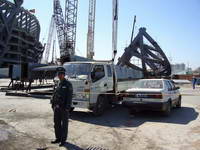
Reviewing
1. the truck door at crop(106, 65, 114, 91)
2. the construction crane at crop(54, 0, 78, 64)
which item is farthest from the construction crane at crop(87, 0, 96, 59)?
the truck door at crop(106, 65, 114, 91)

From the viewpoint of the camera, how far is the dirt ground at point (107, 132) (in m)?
6.36

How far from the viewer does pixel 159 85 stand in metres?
11.3

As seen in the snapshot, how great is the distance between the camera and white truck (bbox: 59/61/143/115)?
10195 millimetres

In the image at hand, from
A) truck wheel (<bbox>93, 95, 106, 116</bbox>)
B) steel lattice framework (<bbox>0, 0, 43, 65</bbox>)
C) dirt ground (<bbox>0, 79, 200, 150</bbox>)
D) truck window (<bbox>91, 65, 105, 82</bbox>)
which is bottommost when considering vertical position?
dirt ground (<bbox>0, 79, 200, 150</bbox>)

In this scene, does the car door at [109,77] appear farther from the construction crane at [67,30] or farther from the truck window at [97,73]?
the construction crane at [67,30]

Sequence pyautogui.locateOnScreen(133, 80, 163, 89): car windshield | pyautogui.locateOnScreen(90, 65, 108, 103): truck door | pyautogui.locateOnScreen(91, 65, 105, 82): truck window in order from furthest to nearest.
Answer: 1. pyautogui.locateOnScreen(133, 80, 163, 89): car windshield
2. pyautogui.locateOnScreen(91, 65, 105, 82): truck window
3. pyautogui.locateOnScreen(90, 65, 108, 103): truck door

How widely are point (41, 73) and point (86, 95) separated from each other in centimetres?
1984

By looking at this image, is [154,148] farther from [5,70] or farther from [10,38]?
[10,38]

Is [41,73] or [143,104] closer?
[143,104]

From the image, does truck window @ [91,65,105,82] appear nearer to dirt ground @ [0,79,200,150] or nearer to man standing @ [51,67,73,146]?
dirt ground @ [0,79,200,150]

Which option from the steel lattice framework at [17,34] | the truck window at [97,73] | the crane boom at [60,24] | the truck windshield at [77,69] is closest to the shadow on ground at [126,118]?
the truck window at [97,73]

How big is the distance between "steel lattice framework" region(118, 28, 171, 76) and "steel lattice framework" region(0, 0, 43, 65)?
53.2 metres

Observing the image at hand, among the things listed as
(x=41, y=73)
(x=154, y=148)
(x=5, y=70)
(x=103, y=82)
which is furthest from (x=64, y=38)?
(x=154, y=148)

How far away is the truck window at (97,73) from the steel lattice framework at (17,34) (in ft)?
246
